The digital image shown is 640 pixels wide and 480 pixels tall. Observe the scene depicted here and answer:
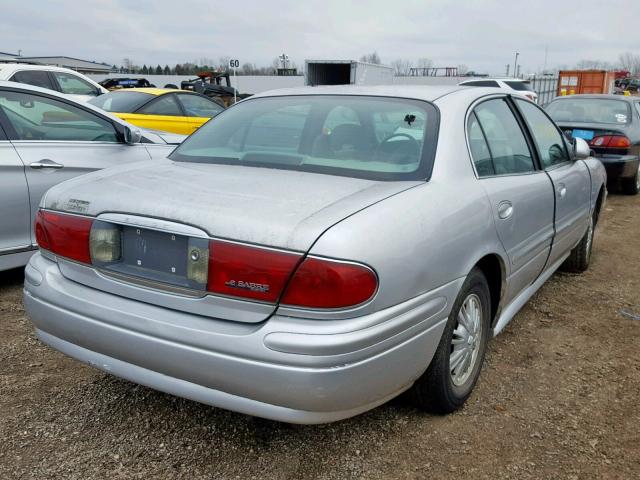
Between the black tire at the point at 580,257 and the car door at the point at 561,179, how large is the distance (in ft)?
1.25

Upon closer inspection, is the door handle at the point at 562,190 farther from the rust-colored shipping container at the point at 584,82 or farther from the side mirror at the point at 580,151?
the rust-colored shipping container at the point at 584,82

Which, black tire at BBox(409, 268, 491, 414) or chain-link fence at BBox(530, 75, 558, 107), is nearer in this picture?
black tire at BBox(409, 268, 491, 414)

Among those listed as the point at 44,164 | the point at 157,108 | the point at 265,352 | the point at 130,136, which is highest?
the point at 157,108

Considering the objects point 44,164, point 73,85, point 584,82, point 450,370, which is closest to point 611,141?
point 450,370

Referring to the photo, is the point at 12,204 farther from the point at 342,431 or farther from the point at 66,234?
the point at 342,431

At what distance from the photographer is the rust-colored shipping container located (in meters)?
25.0

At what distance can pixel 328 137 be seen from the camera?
279 centimetres

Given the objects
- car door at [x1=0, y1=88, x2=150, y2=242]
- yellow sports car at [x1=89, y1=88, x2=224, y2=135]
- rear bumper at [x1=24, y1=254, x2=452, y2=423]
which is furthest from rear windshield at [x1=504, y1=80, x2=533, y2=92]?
rear bumper at [x1=24, y1=254, x2=452, y2=423]

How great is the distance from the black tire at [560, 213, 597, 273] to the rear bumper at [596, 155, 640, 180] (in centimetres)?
374

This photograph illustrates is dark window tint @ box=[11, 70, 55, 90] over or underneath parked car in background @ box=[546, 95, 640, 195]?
over

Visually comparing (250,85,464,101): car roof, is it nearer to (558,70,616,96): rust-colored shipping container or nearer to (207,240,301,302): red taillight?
(207,240,301,302): red taillight

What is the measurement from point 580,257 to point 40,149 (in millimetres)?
4253

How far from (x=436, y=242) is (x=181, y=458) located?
1317 millimetres

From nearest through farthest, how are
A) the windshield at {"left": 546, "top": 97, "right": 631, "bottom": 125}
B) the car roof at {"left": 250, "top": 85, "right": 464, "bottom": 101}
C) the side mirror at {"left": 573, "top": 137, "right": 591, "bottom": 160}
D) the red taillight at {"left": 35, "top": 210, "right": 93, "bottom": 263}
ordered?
the red taillight at {"left": 35, "top": 210, "right": 93, "bottom": 263} < the car roof at {"left": 250, "top": 85, "right": 464, "bottom": 101} < the side mirror at {"left": 573, "top": 137, "right": 591, "bottom": 160} < the windshield at {"left": 546, "top": 97, "right": 631, "bottom": 125}
